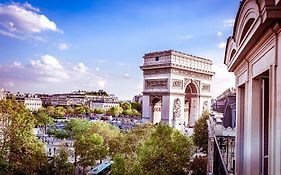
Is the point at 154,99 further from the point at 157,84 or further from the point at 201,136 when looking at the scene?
the point at 201,136

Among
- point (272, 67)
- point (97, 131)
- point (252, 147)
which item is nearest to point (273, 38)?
point (272, 67)

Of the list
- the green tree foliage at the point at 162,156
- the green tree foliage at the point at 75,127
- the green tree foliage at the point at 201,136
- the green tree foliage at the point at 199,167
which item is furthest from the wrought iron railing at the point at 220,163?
the green tree foliage at the point at 75,127

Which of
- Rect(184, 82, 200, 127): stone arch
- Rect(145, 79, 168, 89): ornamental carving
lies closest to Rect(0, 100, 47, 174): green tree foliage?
Rect(145, 79, 168, 89): ornamental carving

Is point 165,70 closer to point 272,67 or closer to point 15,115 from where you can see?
point 15,115

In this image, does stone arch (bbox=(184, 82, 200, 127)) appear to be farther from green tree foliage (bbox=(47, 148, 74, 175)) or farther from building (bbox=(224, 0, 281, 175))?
building (bbox=(224, 0, 281, 175))

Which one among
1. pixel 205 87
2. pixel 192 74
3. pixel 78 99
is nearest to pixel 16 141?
pixel 192 74
